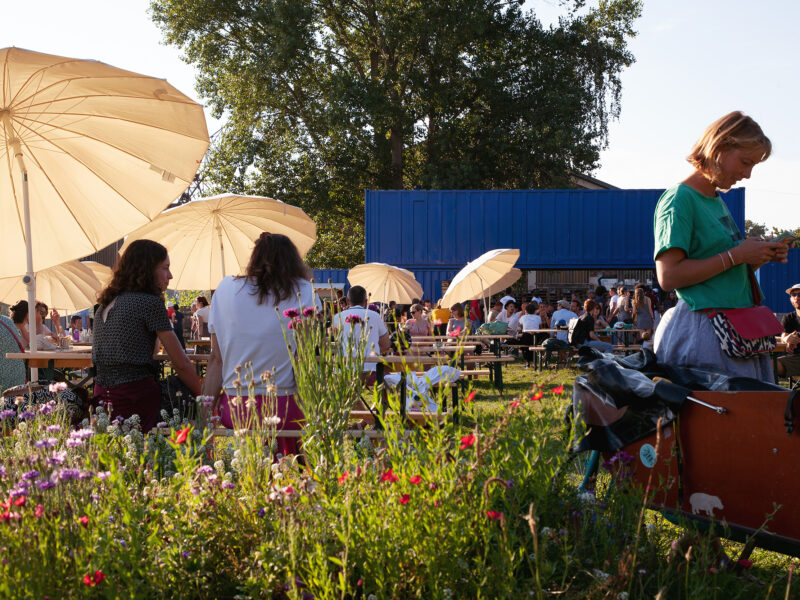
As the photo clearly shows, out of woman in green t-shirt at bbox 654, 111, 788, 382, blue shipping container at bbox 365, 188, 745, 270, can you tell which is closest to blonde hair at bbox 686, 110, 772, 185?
woman in green t-shirt at bbox 654, 111, 788, 382

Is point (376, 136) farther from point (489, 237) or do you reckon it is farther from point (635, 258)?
point (635, 258)

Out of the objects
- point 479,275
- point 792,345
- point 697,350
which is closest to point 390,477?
point 697,350

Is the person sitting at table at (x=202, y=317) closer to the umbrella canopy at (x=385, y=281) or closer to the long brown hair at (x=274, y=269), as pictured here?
the umbrella canopy at (x=385, y=281)

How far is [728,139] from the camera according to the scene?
2416 mm

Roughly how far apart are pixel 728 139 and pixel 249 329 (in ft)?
7.28

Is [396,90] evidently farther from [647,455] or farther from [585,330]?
[647,455]

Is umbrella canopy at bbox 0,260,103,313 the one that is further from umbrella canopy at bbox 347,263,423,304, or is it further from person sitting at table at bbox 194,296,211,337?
umbrella canopy at bbox 347,263,423,304

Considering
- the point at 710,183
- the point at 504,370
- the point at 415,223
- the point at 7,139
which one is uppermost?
the point at 415,223

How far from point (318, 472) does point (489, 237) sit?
67.8 ft

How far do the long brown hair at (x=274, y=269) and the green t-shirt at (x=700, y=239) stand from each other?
70.8 inches

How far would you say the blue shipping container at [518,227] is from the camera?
22.5 m

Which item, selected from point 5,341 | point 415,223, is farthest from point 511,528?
point 415,223

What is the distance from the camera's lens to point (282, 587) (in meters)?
1.80

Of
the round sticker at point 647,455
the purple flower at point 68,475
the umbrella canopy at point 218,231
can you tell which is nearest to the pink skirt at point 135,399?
the purple flower at point 68,475
